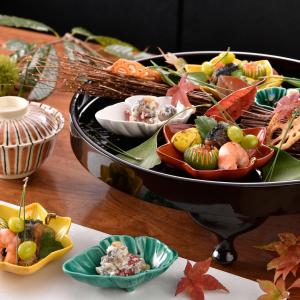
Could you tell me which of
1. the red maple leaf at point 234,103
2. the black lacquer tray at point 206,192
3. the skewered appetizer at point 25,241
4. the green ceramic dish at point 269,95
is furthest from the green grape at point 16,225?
the green ceramic dish at point 269,95

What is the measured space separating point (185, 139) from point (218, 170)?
9cm

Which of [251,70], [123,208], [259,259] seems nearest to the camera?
[259,259]

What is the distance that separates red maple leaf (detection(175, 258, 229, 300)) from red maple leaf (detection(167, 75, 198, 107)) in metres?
0.28

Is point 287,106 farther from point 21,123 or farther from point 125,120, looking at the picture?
point 21,123

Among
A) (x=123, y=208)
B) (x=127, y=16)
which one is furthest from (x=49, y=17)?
(x=123, y=208)

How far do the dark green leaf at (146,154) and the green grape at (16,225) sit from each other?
0.18 meters

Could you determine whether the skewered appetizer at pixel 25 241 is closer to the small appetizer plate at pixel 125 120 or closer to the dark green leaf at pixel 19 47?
the small appetizer plate at pixel 125 120

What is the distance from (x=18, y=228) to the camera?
2.91 ft

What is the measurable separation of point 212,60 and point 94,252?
1.58 ft

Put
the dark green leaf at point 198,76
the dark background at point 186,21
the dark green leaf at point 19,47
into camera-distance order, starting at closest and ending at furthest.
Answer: the dark green leaf at point 198,76
the dark green leaf at point 19,47
the dark background at point 186,21

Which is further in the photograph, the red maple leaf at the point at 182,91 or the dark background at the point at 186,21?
the dark background at the point at 186,21

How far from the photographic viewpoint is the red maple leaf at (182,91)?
1049 millimetres

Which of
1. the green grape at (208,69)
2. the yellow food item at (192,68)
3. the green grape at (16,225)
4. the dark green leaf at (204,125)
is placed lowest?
the green grape at (16,225)

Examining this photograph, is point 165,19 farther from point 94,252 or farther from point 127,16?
point 94,252
